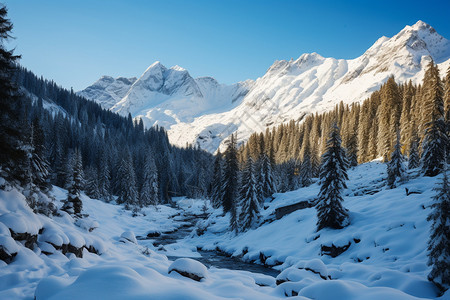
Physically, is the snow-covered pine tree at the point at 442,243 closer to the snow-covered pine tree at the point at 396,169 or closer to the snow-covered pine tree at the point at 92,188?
the snow-covered pine tree at the point at 396,169

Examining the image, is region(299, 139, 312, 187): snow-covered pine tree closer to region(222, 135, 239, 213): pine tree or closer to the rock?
region(222, 135, 239, 213): pine tree

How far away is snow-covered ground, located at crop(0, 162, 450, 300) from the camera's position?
702cm

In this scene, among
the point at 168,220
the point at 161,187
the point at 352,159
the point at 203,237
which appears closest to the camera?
the point at 203,237

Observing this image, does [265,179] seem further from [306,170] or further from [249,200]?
[306,170]

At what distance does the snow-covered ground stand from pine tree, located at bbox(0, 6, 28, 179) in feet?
6.21

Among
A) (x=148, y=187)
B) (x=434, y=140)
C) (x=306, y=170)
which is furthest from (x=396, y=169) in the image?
(x=148, y=187)

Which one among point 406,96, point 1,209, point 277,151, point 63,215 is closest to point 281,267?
point 63,215

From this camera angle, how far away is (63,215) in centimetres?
1917

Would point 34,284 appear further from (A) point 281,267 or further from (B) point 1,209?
(A) point 281,267

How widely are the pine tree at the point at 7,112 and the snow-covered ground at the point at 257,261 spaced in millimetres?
1894

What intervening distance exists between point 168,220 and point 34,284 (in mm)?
48149

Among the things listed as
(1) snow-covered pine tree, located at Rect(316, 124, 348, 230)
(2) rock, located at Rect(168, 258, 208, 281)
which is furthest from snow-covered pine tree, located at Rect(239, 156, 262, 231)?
(2) rock, located at Rect(168, 258, 208, 281)

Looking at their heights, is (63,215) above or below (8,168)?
below

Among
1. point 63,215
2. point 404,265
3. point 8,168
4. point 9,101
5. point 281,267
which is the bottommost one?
point 281,267
